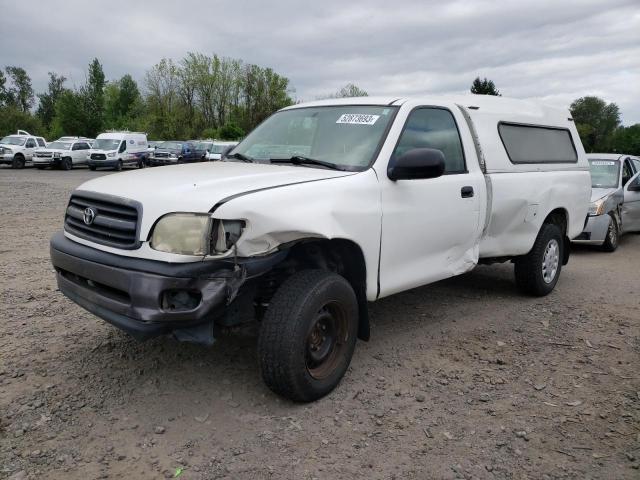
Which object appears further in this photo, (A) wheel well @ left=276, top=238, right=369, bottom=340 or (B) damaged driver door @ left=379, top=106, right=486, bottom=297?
(B) damaged driver door @ left=379, top=106, right=486, bottom=297

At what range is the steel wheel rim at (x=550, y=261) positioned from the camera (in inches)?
222

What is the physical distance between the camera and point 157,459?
9.17 ft

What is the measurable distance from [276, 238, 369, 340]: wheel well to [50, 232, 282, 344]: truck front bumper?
42cm

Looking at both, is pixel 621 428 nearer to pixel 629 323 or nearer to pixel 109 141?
pixel 629 323

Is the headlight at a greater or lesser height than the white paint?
lesser

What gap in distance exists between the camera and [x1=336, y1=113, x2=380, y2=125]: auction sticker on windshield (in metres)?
3.99

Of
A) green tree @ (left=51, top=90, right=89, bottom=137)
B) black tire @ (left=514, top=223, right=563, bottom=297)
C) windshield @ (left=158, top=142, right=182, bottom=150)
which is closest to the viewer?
black tire @ (left=514, top=223, right=563, bottom=297)

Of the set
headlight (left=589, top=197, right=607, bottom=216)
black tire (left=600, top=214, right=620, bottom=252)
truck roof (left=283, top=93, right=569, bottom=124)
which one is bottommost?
black tire (left=600, top=214, right=620, bottom=252)

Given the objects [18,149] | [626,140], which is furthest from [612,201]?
[626,140]

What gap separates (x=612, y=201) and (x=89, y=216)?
817 cm

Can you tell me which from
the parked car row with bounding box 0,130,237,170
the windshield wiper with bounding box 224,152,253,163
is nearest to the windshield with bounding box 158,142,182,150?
the parked car row with bounding box 0,130,237,170

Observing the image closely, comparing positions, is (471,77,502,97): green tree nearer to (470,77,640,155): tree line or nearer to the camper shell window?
(470,77,640,155): tree line

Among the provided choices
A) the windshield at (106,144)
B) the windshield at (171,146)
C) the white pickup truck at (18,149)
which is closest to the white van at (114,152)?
the windshield at (106,144)

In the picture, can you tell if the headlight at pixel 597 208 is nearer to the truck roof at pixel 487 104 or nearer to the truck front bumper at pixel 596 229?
the truck front bumper at pixel 596 229
